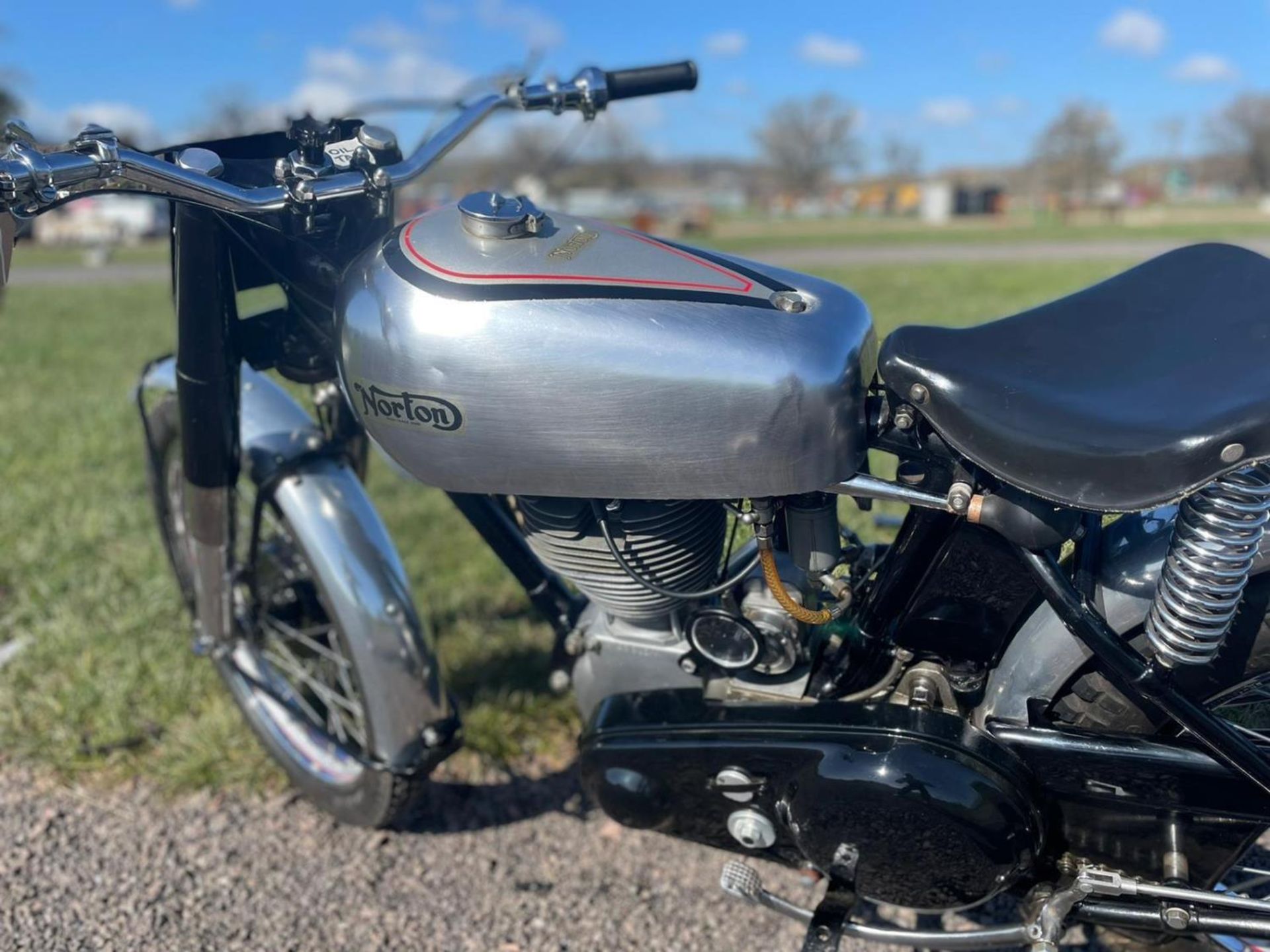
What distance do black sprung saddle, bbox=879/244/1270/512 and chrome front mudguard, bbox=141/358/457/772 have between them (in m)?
1.26

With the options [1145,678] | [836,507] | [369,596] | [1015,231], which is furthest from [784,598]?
[1015,231]

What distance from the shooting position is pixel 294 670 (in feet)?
9.07

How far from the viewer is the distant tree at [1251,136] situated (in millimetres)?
63469

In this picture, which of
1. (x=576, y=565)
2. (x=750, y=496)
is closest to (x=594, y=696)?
(x=576, y=565)

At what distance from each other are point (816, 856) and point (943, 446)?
77 centimetres

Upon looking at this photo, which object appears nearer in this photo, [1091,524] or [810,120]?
[1091,524]

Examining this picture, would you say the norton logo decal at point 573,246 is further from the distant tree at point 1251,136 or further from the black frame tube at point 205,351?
the distant tree at point 1251,136

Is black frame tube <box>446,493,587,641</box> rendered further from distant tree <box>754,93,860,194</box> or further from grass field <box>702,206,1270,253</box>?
distant tree <box>754,93,860,194</box>

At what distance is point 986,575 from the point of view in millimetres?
1791

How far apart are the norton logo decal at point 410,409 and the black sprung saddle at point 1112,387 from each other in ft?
2.25

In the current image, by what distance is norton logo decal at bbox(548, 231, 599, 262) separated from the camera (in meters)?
1.76

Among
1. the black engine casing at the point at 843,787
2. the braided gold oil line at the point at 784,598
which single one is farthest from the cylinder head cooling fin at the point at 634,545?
the black engine casing at the point at 843,787

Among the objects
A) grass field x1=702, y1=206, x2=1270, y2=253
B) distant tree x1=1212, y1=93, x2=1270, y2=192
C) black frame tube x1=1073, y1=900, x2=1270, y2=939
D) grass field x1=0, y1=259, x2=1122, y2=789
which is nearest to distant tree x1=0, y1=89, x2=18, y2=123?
grass field x1=702, y1=206, x2=1270, y2=253

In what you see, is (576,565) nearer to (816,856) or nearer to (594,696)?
(594,696)
